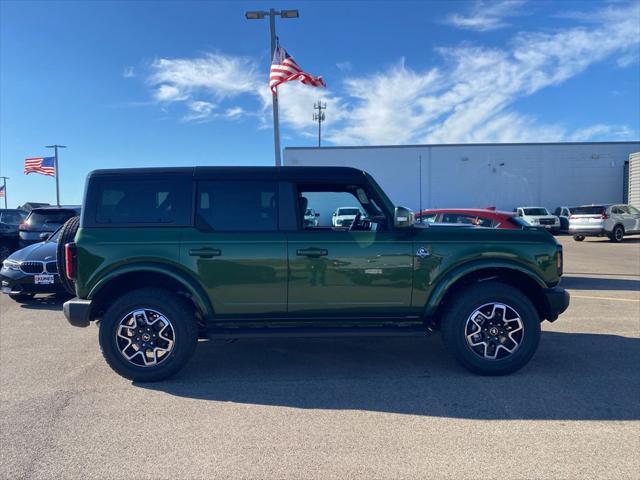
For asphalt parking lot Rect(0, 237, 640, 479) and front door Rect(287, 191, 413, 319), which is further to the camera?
front door Rect(287, 191, 413, 319)

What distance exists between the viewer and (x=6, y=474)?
9.16 feet

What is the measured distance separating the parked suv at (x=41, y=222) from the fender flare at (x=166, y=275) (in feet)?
25.2

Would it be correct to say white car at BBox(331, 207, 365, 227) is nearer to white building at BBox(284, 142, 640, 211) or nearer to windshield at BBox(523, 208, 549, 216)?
windshield at BBox(523, 208, 549, 216)

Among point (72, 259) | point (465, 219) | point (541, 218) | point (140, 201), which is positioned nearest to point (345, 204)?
point (140, 201)

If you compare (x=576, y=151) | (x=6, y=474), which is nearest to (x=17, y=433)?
(x=6, y=474)

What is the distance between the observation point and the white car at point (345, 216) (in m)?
4.84

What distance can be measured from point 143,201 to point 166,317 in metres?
1.13

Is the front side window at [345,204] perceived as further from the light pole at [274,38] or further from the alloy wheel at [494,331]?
the light pole at [274,38]

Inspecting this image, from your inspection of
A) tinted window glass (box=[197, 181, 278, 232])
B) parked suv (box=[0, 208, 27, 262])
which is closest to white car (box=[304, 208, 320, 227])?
tinted window glass (box=[197, 181, 278, 232])

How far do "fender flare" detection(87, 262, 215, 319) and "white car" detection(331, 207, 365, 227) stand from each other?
1.67 metres

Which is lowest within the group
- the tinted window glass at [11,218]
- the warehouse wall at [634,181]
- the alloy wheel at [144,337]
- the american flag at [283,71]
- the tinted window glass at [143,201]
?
the alloy wheel at [144,337]

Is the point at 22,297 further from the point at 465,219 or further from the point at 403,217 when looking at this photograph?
the point at 465,219

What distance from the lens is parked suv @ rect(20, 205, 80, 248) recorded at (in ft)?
35.0

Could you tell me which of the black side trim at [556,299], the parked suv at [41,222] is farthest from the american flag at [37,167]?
the black side trim at [556,299]
